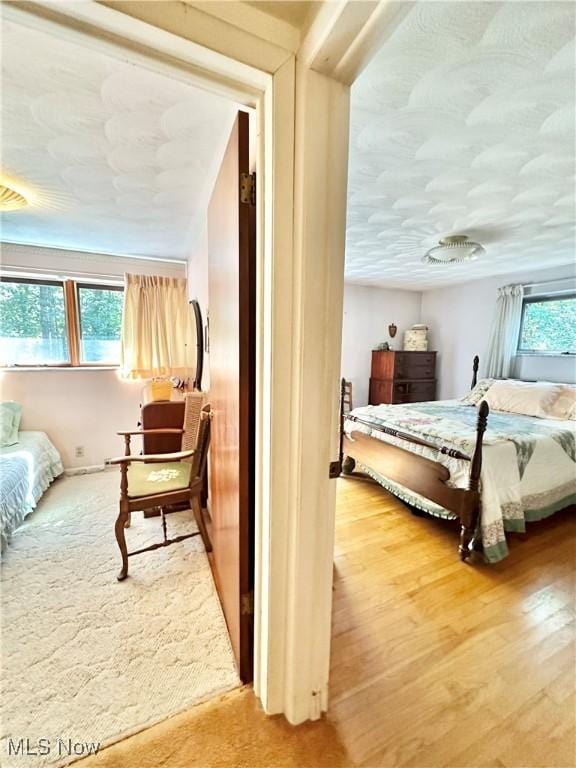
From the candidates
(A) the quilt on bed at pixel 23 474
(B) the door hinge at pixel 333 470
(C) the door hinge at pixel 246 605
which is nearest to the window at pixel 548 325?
(B) the door hinge at pixel 333 470

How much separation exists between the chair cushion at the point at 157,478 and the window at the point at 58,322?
165 centimetres

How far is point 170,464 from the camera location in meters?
2.28

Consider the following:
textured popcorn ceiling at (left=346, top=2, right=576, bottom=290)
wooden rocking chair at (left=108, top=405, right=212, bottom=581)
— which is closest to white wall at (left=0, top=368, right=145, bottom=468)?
wooden rocking chair at (left=108, top=405, right=212, bottom=581)

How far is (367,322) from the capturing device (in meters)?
4.90

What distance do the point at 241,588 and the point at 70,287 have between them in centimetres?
326

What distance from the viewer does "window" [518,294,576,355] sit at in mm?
3445

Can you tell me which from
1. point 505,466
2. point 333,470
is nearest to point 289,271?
point 333,470

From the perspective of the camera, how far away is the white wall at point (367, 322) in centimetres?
478

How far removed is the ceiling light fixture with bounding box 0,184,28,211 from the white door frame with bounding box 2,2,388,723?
1601 millimetres

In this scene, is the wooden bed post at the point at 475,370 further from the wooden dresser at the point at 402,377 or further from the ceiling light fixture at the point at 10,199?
the ceiling light fixture at the point at 10,199

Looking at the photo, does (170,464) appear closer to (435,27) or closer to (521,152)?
(435,27)

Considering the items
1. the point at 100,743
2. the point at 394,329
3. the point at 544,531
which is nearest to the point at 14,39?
the point at 100,743

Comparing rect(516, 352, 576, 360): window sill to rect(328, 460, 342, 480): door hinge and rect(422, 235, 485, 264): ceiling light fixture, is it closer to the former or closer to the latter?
rect(422, 235, 485, 264): ceiling light fixture

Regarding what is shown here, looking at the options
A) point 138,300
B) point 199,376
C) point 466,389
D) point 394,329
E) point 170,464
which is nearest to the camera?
point 170,464
